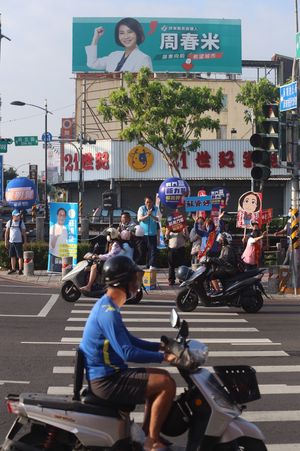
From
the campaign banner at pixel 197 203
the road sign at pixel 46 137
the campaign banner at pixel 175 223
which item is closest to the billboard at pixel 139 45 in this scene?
the road sign at pixel 46 137

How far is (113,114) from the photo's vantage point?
3928 cm

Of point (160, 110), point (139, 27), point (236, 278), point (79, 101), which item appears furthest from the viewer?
point (79, 101)

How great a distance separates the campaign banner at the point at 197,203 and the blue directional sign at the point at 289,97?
6.13m

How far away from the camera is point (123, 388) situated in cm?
485

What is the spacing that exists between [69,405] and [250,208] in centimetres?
1744

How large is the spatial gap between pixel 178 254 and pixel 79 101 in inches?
1745

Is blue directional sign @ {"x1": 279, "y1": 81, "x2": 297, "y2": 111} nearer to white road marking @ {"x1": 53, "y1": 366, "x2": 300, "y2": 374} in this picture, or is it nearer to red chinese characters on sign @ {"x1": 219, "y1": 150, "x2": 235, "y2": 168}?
white road marking @ {"x1": 53, "y1": 366, "x2": 300, "y2": 374}

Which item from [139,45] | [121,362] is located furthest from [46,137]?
[121,362]

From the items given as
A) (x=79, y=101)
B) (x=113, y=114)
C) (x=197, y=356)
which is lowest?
(x=197, y=356)

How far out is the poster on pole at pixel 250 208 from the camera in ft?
71.3

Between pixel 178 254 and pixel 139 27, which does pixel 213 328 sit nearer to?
pixel 178 254

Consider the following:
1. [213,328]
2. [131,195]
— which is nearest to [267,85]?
[131,195]

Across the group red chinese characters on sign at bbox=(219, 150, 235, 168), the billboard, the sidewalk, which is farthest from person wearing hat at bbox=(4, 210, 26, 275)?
the billboard

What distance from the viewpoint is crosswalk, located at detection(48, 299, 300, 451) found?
7.03m
